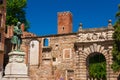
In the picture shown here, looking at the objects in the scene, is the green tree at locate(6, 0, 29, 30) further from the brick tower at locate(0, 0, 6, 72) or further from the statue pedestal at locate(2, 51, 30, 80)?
the statue pedestal at locate(2, 51, 30, 80)

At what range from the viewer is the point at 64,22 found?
42.5 m

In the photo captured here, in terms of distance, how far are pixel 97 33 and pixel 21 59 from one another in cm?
1662

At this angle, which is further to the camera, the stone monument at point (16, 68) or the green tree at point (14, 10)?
the green tree at point (14, 10)

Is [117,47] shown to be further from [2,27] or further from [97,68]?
[2,27]

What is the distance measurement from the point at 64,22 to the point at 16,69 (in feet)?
88.0

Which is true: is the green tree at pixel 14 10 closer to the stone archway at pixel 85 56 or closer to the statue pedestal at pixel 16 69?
the stone archway at pixel 85 56

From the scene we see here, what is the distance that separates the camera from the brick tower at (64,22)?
139 ft

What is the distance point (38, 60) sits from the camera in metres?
34.8

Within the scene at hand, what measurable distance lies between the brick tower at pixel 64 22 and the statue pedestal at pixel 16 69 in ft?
85.3

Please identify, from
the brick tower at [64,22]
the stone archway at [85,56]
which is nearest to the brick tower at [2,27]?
the stone archway at [85,56]

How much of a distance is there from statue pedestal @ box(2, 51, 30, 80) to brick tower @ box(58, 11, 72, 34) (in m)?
26.0

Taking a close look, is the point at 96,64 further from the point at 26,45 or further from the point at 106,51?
the point at 26,45

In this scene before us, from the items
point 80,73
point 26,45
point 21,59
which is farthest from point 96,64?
point 21,59

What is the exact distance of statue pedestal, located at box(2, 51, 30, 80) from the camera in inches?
631
